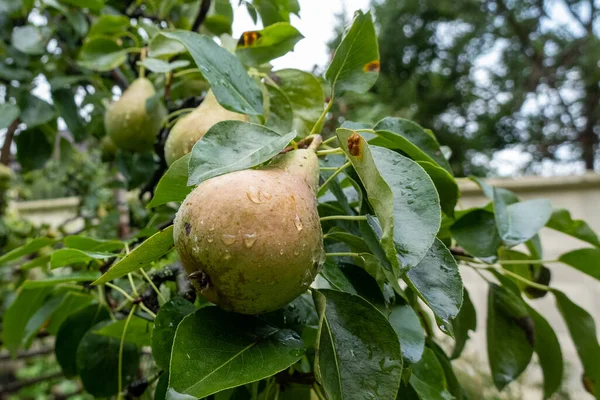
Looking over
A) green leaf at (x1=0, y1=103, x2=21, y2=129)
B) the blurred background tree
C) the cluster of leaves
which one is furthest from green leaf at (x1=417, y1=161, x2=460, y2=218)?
the blurred background tree

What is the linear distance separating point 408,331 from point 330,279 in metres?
0.07

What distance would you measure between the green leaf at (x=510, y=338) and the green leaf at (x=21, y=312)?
50 centimetres

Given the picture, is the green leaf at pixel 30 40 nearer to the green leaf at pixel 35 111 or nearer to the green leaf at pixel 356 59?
the green leaf at pixel 35 111

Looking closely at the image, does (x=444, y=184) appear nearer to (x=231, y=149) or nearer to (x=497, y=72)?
(x=231, y=149)

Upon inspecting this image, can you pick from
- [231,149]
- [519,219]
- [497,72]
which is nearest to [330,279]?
[231,149]

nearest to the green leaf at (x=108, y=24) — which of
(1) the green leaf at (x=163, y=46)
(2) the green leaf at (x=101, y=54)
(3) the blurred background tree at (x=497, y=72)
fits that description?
(2) the green leaf at (x=101, y=54)

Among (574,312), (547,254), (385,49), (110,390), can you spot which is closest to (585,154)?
(385,49)

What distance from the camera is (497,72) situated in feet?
14.4

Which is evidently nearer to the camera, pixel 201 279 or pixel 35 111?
pixel 201 279

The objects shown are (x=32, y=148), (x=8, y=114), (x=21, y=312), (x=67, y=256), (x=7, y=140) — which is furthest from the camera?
(x=7, y=140)

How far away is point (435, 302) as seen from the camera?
0.30 metres

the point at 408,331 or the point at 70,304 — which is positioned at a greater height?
the point at 408,331

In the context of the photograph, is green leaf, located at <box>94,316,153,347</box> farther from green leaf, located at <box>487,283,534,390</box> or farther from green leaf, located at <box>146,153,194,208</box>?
green leaf, located at <box>487,283,534,390</box>

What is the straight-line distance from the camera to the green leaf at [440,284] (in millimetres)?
293
